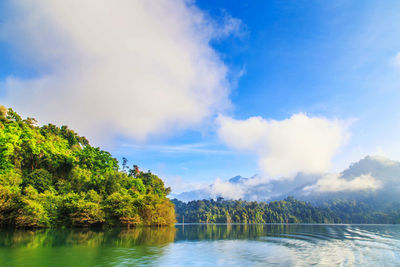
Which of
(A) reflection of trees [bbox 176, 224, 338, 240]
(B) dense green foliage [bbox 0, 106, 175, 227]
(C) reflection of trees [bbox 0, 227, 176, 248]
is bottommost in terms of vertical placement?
(A) reflection of trees [bbox 176, 224, 338, 240]

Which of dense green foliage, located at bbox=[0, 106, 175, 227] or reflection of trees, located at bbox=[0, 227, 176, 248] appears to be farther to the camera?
dense green foliage, located at bbox=[0, 106, 175, 227]

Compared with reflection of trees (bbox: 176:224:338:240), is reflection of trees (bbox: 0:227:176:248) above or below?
above

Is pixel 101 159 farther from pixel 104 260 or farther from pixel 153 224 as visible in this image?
pixel 104 260

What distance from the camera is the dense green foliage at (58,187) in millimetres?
37469

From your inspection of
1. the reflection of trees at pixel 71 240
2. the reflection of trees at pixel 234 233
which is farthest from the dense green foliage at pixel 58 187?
the reflection of trees at pixel 234 233

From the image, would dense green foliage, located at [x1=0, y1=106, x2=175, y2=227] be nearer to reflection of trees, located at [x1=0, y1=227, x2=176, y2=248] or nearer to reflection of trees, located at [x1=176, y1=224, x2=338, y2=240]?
reflection of trees, located at [x1=0, y1=227, x2=176, y2=248]

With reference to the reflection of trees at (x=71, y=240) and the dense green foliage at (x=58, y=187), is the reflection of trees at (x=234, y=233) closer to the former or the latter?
the reflection of trees at (x=71, y=240)

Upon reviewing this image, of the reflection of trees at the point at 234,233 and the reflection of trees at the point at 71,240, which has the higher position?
the reflection of trees at the point at 71,240

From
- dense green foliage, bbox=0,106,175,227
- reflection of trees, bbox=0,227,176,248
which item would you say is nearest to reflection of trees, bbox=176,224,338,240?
reflection of trees, bbox=0,227,176,248

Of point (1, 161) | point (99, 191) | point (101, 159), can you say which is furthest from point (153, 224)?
point (1, 161)

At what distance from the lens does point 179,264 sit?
48.5ft

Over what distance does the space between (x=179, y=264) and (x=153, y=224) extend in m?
54.1

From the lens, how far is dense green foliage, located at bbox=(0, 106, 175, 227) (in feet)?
123

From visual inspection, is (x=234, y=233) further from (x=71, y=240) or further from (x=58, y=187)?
(x=58, y=187)
